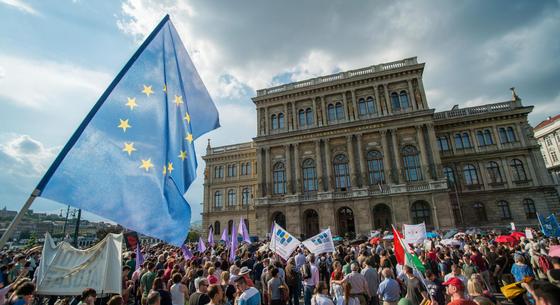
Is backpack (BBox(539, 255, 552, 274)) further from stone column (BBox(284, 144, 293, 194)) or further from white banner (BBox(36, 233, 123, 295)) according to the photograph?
stone column (BBox(284, 144, 293, 194))

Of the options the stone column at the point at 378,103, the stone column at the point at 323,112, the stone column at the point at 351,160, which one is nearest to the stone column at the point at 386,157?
the stone column at the point at 378,103

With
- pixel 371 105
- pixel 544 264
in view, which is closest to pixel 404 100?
pixel 371 105

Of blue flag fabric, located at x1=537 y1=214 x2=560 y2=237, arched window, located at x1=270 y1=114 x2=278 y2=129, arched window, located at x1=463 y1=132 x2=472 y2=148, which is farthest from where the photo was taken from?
arched window, located at x1=270 y1=114 x2=278 y2=129

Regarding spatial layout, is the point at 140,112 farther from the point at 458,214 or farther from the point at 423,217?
the point at 458,214

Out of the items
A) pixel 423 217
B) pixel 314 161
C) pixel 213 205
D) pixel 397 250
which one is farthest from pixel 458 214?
pixel 213 205

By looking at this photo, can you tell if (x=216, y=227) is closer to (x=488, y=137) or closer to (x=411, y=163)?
(x=411, y=163)

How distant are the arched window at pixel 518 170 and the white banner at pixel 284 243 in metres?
37.1

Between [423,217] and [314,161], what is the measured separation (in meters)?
14.4

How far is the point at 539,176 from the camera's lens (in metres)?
33.4

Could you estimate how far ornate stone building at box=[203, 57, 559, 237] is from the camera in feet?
107

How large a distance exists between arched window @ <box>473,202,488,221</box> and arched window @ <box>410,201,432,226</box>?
26.8 ft

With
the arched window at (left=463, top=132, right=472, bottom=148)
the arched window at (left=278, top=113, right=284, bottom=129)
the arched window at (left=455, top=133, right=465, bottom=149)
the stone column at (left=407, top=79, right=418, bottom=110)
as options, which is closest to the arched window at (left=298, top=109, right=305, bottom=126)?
the arched window at (left=278, top=113, right=284, bottom=129)

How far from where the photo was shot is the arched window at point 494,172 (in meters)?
35.2

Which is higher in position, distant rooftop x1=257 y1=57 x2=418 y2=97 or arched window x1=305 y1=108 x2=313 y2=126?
distant rooftop x1=257 y1=57 x2=418 y2=97
